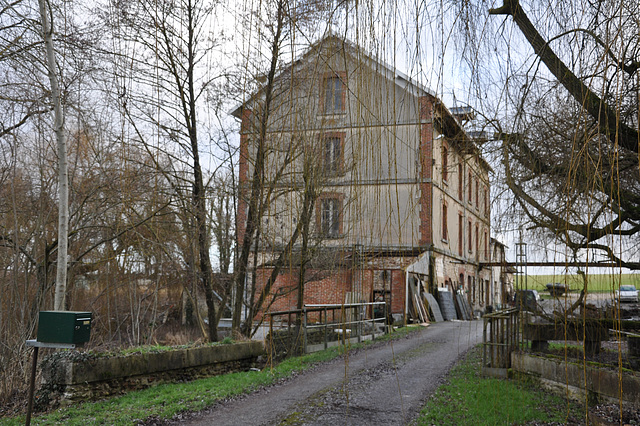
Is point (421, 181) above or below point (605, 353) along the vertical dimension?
above

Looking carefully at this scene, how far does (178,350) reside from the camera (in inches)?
350

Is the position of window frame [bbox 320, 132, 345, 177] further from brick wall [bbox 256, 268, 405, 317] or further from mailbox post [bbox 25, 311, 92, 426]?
brick wall [bbox 256, 268, 405, 317]

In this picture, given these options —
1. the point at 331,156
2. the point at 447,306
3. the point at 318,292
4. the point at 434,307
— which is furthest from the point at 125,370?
the point at 447,306

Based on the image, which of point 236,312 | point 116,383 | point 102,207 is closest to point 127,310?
point 236,312

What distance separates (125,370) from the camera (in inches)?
307

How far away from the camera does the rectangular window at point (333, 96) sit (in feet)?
8.00

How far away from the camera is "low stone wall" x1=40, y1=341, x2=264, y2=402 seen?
7.02 meters

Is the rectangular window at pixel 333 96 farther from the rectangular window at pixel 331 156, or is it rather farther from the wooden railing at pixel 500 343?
the wooden railing at pixel 500 343

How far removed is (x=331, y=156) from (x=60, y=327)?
345cm

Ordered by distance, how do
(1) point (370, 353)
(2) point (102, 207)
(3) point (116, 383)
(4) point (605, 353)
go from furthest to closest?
(1) point (370, 353), (2) point (102, 207), (4) point (605, 353), (3) point (116, 383)

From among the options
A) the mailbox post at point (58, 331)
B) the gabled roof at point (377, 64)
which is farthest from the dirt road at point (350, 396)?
the gabled roof at point (377, 64)

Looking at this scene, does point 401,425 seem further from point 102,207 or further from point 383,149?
point 102,207

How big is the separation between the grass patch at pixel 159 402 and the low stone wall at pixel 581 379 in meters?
1.77

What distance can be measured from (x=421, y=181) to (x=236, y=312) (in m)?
10.2
